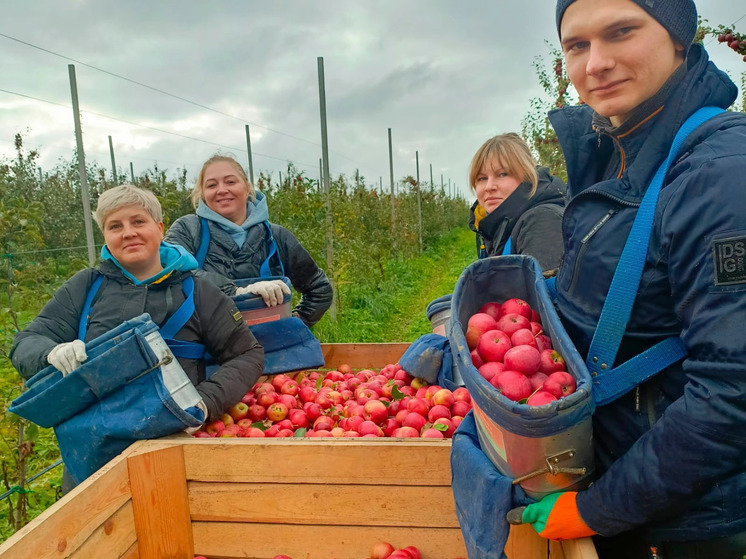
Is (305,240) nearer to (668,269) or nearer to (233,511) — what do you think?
(233,511)

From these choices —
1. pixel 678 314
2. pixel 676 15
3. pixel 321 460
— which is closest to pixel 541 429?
pixel 678 314

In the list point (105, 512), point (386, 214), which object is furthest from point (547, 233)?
point (386, 214)

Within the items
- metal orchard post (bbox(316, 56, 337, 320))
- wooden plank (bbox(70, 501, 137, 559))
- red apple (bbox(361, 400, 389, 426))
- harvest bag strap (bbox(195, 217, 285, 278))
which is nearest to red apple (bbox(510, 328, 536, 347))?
red apple (bbox(361, 400, 389, 426))

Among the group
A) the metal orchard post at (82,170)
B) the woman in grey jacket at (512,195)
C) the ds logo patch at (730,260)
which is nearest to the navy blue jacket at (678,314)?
the ds logo patch at (730,260)

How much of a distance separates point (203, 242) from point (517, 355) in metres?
2.54

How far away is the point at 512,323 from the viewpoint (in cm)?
165

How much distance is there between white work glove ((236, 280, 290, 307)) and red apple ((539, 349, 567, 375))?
1.96m

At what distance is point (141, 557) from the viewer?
211cm

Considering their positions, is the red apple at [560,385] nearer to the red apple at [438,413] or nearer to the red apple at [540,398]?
the red apple at [540,398]

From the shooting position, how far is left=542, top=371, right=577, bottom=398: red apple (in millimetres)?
1330

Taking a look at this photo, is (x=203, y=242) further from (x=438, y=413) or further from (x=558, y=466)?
(x=558, y=466)

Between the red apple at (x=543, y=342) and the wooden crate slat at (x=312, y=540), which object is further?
the wooden crate slat at (x=312, y=540)

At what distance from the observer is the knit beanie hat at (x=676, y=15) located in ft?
3.93

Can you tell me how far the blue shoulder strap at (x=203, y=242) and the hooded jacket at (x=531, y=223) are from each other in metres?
1.71
